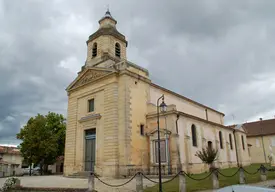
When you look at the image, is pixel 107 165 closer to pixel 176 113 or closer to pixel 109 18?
pixel 176 113

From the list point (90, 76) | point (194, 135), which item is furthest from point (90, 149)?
point (194, 135)

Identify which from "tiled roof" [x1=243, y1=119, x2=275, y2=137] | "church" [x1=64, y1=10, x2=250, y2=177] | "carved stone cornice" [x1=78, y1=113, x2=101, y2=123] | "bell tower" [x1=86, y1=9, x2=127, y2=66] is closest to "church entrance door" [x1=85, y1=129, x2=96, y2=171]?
"church" [x1=64, y1=10, x2=250, y2=177]

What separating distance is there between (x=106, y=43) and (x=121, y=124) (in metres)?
8.67

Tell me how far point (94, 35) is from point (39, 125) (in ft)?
42.8

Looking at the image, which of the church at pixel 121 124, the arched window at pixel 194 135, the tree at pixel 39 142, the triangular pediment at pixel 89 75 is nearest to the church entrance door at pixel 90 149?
the church at pixel 121 124

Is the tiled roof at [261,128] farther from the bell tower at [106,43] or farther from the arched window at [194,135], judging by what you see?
the bell tower at [106,43]

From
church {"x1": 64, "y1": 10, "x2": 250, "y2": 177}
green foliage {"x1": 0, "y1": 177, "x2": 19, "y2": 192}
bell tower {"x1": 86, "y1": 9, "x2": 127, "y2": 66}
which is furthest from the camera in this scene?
bell tower {"x1": 86, "y1": 9, "x2": 127, "y2": 66}

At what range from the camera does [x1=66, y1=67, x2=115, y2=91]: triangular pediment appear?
21725 mm

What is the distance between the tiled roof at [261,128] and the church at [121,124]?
53.6 ft

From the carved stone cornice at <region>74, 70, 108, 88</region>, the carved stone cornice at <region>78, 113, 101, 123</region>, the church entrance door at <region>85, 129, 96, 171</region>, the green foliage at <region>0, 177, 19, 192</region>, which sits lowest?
the green foliage at <region>0, 177, 19, 192</region>

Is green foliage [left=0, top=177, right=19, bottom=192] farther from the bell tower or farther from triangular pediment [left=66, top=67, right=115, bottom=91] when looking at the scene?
the bell tower

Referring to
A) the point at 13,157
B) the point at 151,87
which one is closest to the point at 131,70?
the point at 151,87

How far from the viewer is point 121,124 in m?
19.3

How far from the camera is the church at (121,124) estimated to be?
18891 mm
